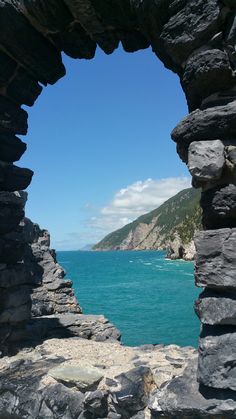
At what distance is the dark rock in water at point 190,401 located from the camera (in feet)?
14.8

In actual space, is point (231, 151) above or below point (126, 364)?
above

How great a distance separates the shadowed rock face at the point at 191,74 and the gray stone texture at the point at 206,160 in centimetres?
1

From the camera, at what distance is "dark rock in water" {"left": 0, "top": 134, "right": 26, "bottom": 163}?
28.9 ft

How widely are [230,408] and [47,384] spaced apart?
309cm

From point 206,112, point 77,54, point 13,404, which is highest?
point 77,54

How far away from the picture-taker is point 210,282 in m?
4.71

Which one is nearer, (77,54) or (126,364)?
(126,364)

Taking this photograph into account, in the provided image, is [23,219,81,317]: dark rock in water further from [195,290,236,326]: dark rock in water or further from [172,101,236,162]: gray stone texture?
[172,101,236,162]: gray stone texture

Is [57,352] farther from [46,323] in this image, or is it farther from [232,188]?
[232,188]

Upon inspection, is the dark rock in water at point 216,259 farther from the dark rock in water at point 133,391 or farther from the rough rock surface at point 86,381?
the rough rock surface at point 86,381

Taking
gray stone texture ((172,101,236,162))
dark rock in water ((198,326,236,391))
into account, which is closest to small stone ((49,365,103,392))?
dark rock in water ((198,326,236,391))

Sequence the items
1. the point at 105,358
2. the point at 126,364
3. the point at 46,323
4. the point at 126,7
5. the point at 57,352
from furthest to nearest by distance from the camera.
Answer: the point at 46,323 → the point at 57,352 → the point at 105,358 → the point at 126,364 → the point at 126,7

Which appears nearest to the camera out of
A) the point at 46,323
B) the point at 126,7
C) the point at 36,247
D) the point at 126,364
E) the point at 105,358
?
the point at 126,7

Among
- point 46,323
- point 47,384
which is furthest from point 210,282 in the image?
point 46,323
